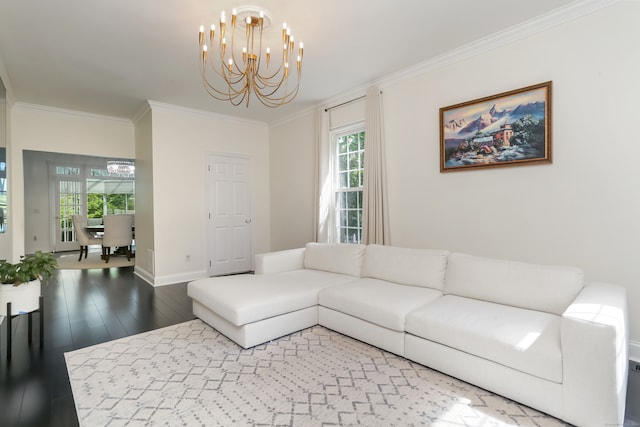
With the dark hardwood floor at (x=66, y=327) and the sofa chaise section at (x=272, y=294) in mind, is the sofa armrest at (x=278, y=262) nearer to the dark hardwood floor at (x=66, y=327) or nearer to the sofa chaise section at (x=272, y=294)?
the sofa chaise section at (x=272, y=294)

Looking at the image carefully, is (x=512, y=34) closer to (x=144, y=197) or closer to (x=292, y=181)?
(x=292, y=181)

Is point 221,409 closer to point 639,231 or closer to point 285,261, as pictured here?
point 285,261

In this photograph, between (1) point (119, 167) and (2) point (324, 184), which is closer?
(2) point (324, 184)

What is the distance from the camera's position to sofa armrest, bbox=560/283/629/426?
1498 mm

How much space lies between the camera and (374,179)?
4.01 metres

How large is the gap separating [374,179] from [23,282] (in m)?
3.51

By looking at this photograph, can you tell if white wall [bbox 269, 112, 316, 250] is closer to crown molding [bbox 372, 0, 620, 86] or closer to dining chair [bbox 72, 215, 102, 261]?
crown molding [bbox 372, 0, 620, 86]

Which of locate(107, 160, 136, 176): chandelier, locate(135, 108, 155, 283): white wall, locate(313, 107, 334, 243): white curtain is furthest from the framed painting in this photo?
locate(107, 160, 136, 176): chandelier

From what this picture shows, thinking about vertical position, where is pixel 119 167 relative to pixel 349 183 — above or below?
above

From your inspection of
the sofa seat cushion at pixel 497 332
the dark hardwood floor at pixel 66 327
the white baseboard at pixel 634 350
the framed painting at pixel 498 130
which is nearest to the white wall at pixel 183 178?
the dark hardwood floor at pixel 66 327

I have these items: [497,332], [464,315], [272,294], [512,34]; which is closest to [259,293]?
[272,294]

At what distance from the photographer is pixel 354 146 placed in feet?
15.0

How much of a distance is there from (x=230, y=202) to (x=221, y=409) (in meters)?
4.17

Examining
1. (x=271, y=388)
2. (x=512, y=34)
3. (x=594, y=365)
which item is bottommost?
(x=271, y=388)
